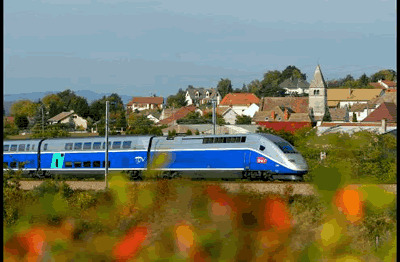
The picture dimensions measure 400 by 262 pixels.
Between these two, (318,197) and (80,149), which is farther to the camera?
(80,149)

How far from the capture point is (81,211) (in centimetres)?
555

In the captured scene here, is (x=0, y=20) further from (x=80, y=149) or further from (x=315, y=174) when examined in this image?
(x=80, y=149)

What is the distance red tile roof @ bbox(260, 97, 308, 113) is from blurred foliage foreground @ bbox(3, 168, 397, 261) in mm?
102514

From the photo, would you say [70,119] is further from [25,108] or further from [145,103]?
[145,103]

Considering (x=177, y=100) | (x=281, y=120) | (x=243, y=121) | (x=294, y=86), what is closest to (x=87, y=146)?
(x=281, y=120)

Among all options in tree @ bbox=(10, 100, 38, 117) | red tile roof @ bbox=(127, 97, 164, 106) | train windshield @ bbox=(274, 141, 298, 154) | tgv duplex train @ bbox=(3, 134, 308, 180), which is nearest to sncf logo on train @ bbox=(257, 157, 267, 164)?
tgv duplex train @ bbox=(3, 134, 308, 180)

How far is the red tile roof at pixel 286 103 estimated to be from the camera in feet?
354

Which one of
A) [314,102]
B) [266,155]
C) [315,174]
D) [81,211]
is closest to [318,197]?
[315,174]

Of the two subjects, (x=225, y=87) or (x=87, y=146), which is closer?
(x=87, y=146)

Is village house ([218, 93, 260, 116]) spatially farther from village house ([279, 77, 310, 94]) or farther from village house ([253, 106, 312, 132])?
village house ([253, 106, 312, 132])

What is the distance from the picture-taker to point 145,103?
553ft

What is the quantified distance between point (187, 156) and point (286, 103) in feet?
283

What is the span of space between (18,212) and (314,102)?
4365 inches

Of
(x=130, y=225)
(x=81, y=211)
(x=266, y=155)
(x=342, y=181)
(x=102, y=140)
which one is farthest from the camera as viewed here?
(x=102, y=140)
